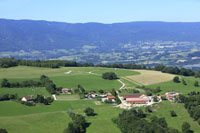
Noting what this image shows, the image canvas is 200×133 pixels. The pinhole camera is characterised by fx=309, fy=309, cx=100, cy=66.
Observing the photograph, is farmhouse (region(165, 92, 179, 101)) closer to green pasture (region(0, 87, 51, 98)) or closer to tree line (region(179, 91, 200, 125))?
tree line (region(179, 91, 200, 125))

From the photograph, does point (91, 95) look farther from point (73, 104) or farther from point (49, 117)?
point (49, 117)

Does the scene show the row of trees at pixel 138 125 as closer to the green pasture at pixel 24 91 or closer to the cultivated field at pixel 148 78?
the green pasture at pixel 24 91

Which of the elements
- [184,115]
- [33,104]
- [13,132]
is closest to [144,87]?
[184,115]

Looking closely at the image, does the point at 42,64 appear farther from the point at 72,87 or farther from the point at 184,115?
the point at 184,115

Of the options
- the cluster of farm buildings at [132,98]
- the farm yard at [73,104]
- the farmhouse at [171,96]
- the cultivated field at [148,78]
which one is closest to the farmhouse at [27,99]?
the farm yard at [73,104]

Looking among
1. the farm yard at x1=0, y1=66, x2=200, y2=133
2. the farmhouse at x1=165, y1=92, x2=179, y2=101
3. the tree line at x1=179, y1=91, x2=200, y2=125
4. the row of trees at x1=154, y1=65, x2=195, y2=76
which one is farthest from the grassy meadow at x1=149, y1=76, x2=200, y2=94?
the row of trees at x1=154, y1=65, x2=195, y2=76

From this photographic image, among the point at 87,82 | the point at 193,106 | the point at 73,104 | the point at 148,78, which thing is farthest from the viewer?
the point at 148,78

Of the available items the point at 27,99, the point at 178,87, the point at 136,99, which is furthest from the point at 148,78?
the point at 27,99
